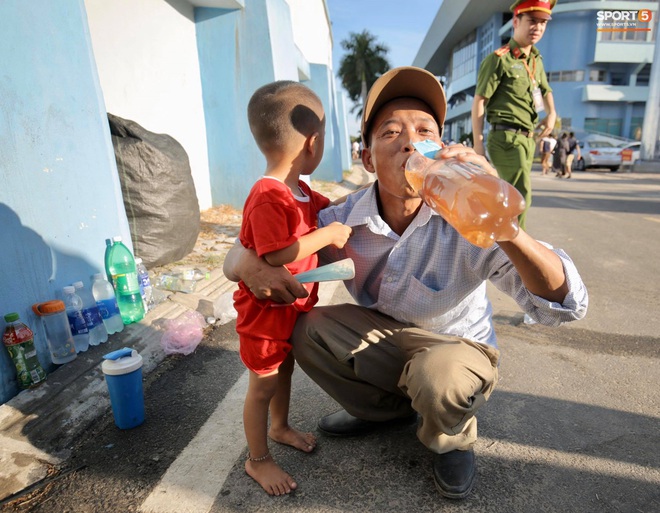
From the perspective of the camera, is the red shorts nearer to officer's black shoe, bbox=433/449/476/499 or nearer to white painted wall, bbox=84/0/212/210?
officer's black shoe, bbox=433/449/476/499

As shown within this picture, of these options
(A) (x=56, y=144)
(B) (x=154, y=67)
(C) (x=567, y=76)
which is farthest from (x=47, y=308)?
(C) (x=567, y=76)

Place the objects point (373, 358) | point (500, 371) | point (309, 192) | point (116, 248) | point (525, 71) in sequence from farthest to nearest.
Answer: point (525, 71)
point (116, 248)
point (500, 371)
point (309, 192)
point (373, 358)

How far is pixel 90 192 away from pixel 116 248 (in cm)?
39

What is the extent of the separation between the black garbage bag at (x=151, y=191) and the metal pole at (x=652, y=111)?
61.6 feet

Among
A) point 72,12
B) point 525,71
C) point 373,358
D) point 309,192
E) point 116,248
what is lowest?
point 373,358

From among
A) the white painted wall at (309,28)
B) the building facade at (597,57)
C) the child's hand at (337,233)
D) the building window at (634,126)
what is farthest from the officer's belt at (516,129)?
the building window at (634,126)

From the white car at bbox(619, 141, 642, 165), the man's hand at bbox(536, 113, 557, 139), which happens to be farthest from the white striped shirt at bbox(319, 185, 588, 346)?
the white car at bbox(619, 141, 642, 165)

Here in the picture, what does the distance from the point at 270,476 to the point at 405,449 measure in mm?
552

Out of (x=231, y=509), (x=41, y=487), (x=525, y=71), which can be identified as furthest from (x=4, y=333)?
(x=525, y=71)

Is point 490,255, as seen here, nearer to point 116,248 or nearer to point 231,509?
point 231,509

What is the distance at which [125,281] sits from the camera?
9.46 ft

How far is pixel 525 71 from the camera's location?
12.2 ft

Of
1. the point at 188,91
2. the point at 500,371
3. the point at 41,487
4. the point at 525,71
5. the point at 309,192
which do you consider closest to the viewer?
the point at 41,487

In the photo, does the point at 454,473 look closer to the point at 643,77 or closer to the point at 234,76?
the point at 234,76
